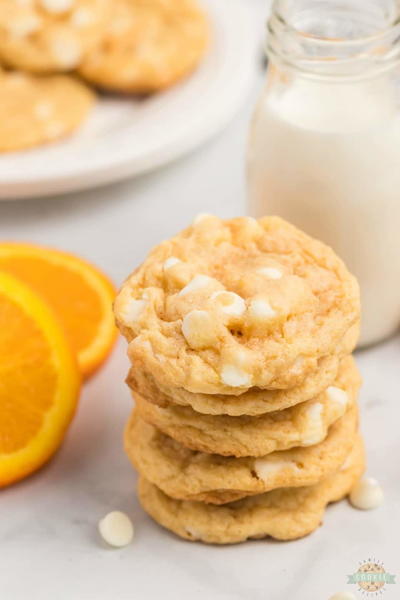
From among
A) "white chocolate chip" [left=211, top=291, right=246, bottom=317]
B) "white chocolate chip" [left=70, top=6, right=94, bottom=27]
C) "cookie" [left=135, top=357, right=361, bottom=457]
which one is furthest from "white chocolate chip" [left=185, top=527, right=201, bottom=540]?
"white chocolate chip" [left=70, top=6, right=94, bottom=27]

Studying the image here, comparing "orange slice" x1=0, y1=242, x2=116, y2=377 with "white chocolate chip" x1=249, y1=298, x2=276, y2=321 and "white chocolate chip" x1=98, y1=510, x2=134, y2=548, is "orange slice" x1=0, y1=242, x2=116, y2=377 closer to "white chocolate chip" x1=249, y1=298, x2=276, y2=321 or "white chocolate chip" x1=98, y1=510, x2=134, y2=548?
"white chocolate chip" x1=98, y1=510, x2=134, y2=548

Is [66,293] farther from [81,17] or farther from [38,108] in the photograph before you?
[81,17]

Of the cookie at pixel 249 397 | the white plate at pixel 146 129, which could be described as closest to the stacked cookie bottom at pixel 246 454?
the cookie at pixel 249 397

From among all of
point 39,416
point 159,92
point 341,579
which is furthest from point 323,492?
point 159,92

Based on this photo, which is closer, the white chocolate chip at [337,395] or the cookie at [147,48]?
the white chocolate chip at [337,395]

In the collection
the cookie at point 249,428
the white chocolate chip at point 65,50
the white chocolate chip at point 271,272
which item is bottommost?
Result: the white chocolate chip at point 65,50

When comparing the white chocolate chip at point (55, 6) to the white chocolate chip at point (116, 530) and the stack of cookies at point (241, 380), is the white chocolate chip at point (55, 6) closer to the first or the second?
the stack of cookies at point (241, 380)

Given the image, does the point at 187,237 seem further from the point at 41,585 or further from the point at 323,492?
the point at 41,585
